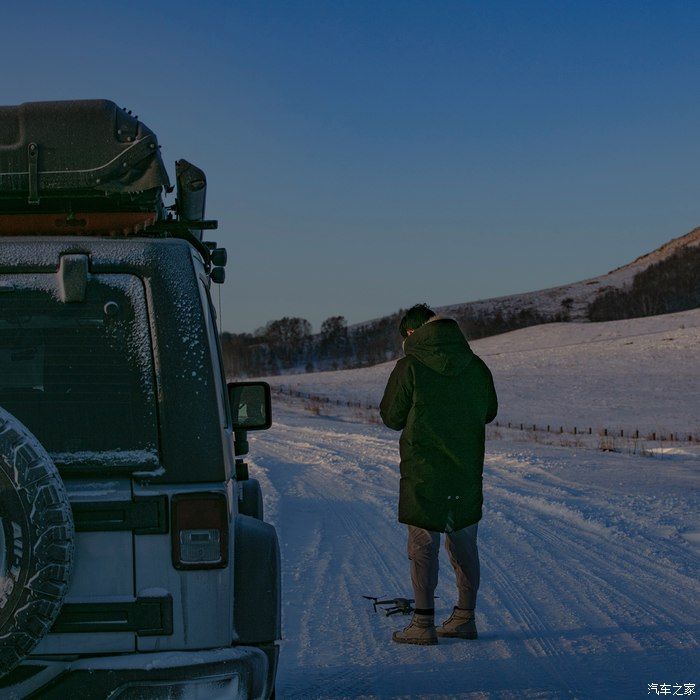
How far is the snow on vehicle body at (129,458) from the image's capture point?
3006 mm

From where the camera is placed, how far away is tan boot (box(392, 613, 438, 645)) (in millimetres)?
5441

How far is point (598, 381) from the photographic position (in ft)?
169

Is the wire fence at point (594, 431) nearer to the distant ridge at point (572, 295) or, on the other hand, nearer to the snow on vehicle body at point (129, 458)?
the snow on vehicle body at point (129, 458)

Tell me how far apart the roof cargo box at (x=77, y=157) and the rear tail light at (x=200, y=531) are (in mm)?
1122

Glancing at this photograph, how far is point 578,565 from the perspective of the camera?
24.9 feet

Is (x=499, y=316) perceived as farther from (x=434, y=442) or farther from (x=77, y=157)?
(x=77, y=157)

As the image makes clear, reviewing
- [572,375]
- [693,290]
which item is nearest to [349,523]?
[572,375]

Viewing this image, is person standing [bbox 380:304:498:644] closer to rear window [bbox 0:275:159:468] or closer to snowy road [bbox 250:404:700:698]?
snowy road [bbox 250:404:700:698]

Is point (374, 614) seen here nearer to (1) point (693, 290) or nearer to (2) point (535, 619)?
(2) point (535, 619)

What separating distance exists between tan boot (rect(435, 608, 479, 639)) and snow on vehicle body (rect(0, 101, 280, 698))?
8.63ft

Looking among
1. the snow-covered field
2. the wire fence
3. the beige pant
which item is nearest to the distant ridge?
the wire fence

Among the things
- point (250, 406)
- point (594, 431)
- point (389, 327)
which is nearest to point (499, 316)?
point (389, 327)

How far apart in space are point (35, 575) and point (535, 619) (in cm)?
404

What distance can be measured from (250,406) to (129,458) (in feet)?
5.13
